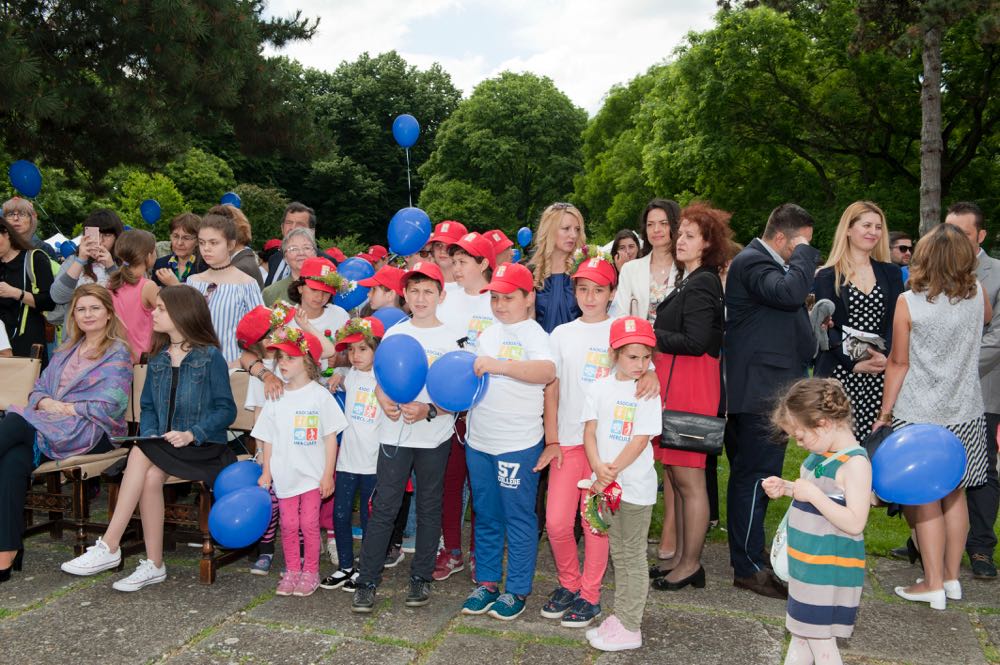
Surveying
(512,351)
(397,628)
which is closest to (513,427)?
(512,351)

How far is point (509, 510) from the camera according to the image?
13.8 feet

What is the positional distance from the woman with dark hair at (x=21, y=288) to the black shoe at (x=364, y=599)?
3.69 meters

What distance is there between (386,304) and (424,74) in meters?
46.5

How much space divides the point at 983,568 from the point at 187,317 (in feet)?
15.9

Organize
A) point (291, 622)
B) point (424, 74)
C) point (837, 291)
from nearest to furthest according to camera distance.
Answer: point (291, 622) < point (837, 291) < point (424, 74)

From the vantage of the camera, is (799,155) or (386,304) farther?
(799,155)

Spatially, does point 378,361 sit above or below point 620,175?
below

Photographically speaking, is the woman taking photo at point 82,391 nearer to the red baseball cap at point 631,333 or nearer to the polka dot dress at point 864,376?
the red baseball cap at point 631,333

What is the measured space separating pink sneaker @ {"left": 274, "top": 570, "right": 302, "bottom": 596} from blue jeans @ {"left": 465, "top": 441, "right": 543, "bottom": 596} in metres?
1.02

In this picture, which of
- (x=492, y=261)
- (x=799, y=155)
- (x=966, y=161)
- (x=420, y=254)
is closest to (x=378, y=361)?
(x=492, y=261)

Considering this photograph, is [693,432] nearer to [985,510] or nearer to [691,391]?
[691,391]

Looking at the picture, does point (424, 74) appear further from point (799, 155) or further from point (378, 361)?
point (378, 361)

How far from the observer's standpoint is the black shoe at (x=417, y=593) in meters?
4.31

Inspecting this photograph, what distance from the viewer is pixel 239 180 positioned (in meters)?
41.1
